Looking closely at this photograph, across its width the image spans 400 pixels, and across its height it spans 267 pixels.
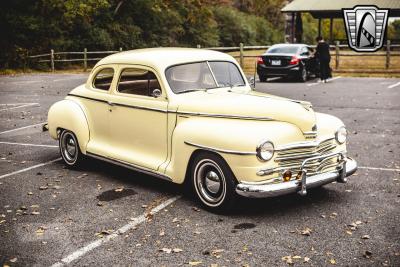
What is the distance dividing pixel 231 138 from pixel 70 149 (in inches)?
142

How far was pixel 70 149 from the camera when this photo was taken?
8609 millimetres

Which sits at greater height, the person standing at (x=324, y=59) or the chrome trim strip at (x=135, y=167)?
the person standing at (x=324, y=59)

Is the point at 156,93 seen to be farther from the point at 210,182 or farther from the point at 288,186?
the point at 288,186

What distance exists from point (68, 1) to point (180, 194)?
100ft

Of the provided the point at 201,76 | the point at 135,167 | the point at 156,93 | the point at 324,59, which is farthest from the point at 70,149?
the point at 324,59

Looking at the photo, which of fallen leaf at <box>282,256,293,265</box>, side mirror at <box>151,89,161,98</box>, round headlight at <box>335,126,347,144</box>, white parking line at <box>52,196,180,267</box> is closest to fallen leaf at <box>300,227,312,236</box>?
fallen leaf at <box>282,256,293,265</box>

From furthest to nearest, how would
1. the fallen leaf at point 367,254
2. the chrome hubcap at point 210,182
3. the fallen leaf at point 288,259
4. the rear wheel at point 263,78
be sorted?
the rear wheel at point 263,78, the chrome hubcap at point 210,182, the fallen leaf at point 367,254, the fallen leaf at point 288,259

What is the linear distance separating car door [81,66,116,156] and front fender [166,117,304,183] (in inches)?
63.2

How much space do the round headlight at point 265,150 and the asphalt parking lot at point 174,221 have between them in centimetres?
76

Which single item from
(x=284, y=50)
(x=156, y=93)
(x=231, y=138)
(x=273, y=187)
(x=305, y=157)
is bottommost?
(x=273, y=187)

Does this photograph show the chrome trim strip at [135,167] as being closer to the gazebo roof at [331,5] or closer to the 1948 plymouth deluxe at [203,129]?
the 1948 plymouth deluxe at [203,129]

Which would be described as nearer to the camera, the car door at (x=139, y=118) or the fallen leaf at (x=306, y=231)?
the fallen leaf at (x=306, y=231)

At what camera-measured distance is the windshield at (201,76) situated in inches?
277

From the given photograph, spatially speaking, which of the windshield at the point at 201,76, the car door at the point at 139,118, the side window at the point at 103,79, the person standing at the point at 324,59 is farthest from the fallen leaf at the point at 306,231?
the person standing at the point at 324,59
